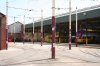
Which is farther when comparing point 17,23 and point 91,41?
point 17,23

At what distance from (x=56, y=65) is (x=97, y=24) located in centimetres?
5305

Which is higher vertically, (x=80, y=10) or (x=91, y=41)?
(x=80, y=10)

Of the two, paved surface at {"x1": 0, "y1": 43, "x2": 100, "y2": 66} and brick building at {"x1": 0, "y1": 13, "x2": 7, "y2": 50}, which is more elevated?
brick building at {"x1": 0, "y1": 13, "x2": 7, "y2": 50}

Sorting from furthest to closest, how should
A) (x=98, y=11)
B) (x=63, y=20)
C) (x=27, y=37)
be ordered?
(x=27, y=37) → (x=63, y=20) → (x=98, y=11)

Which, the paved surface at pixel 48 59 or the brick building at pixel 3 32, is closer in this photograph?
the paved surface at pixel 48 59

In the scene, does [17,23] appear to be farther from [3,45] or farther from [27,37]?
[3,45]

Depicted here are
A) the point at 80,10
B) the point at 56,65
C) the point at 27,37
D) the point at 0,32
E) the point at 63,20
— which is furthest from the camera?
the point at 27,37

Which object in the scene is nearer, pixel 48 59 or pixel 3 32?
pixel 48 59

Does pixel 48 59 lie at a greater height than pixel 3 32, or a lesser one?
lesser

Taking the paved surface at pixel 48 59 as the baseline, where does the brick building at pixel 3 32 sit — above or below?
above

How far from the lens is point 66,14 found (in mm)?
70938

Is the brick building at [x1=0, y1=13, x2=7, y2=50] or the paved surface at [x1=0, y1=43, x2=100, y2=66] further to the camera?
the brick building at [x1=0, y1=13, x2=7, y2=50]

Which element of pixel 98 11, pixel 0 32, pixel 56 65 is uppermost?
pixel 98 11

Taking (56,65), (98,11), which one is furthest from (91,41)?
(56,65)
